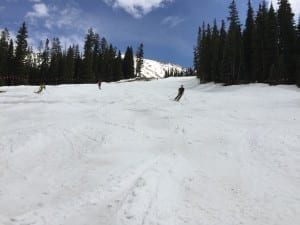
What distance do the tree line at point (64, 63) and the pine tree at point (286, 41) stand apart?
45386 millimetres

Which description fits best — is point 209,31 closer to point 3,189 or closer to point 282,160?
point 282,160

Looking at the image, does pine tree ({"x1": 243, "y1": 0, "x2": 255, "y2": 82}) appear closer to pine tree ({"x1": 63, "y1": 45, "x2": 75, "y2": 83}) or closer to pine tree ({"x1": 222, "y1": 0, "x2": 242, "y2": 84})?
pine tree ({"x1": 222, "y1": 0, "x2": 242, "y2": 84})

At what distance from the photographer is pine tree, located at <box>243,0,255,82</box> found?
4881 centimetres

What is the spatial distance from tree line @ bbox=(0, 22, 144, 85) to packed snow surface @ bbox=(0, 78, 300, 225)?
143ft

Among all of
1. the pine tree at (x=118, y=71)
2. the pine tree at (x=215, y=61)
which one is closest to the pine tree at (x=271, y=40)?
the pine tree at (x=215, y=61)

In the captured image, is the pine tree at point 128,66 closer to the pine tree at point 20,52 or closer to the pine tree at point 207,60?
the pine tree at point 207,60

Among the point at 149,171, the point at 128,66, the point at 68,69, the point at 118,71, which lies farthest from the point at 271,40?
the point at 128,66

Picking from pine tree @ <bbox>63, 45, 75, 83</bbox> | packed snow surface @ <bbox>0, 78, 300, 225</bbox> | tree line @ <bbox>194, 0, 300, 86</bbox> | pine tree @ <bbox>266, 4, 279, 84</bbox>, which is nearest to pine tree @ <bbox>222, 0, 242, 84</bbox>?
tree line @ <bbox>194, 0, 300, 86</bbox>

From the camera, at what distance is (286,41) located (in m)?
43.8

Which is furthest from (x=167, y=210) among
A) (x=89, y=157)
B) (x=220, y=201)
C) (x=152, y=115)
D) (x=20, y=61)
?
(x=20, y=61)

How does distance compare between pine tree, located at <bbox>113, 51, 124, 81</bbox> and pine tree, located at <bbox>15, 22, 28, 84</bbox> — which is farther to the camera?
pine tree, located at <bbox>113, 51, 124, 81</bbox>

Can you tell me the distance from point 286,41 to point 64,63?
52172 mm

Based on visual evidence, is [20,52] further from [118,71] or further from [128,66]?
[128,66]

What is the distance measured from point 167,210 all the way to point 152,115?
454 inches
